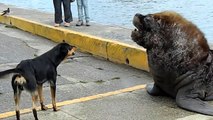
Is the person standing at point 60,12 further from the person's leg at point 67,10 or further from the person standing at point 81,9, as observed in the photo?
the person standing at point 81,9

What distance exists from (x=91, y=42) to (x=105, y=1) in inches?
432

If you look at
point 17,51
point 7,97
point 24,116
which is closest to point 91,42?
point 17,51

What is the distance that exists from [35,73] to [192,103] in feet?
6.87

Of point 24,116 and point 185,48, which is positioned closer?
point 24,116

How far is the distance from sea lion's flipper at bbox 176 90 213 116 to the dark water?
5553mm

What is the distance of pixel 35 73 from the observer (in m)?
5.18

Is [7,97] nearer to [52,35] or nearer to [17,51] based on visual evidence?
[17,51]

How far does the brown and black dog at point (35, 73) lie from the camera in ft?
16.3

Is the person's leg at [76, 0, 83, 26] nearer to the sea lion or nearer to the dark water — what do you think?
the dark water

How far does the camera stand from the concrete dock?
555cm

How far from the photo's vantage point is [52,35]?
36.7 ft

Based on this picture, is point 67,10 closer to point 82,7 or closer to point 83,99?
point 82,7

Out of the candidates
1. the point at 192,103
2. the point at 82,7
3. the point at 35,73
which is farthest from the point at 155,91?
the point at 82,7

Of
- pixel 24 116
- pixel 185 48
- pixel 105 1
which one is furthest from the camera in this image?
pixel 105 1
